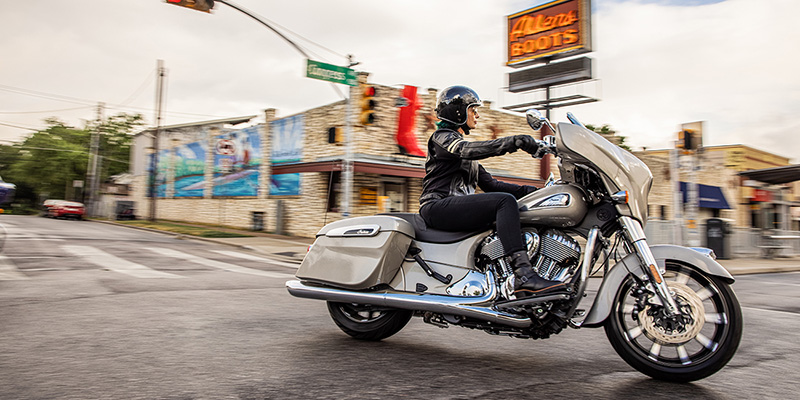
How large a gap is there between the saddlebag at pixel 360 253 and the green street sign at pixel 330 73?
1117 centimetres

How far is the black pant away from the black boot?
70 millimetres

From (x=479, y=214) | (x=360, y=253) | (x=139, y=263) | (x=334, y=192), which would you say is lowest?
(x=139, y=263)

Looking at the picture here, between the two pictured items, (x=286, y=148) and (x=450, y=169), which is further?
(x=286, y=148)

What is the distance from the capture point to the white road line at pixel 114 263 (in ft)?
30.0

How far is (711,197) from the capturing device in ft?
114

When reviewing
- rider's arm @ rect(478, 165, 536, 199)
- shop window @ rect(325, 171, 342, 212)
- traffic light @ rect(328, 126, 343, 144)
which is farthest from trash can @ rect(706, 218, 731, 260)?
rider's arm @ rect(478, 165, 536, 199)

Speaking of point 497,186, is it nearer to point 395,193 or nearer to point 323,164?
point 323,164

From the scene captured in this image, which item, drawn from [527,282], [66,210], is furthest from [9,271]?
[66,210]

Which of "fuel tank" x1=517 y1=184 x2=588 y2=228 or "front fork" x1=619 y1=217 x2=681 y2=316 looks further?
"fuel tank" x1=517 y1=184 x2=588 y2=228

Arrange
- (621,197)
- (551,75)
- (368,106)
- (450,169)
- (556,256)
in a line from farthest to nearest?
(551,75)
(368,106)
(450,169)
(556,256)
(621,197)

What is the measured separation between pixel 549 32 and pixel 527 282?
2425cm

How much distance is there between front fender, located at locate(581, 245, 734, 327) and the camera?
3.38m

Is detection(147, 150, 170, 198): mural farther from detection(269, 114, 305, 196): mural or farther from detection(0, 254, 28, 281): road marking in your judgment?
detection(0, 254, 28, 281): road marking

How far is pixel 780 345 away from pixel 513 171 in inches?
867
